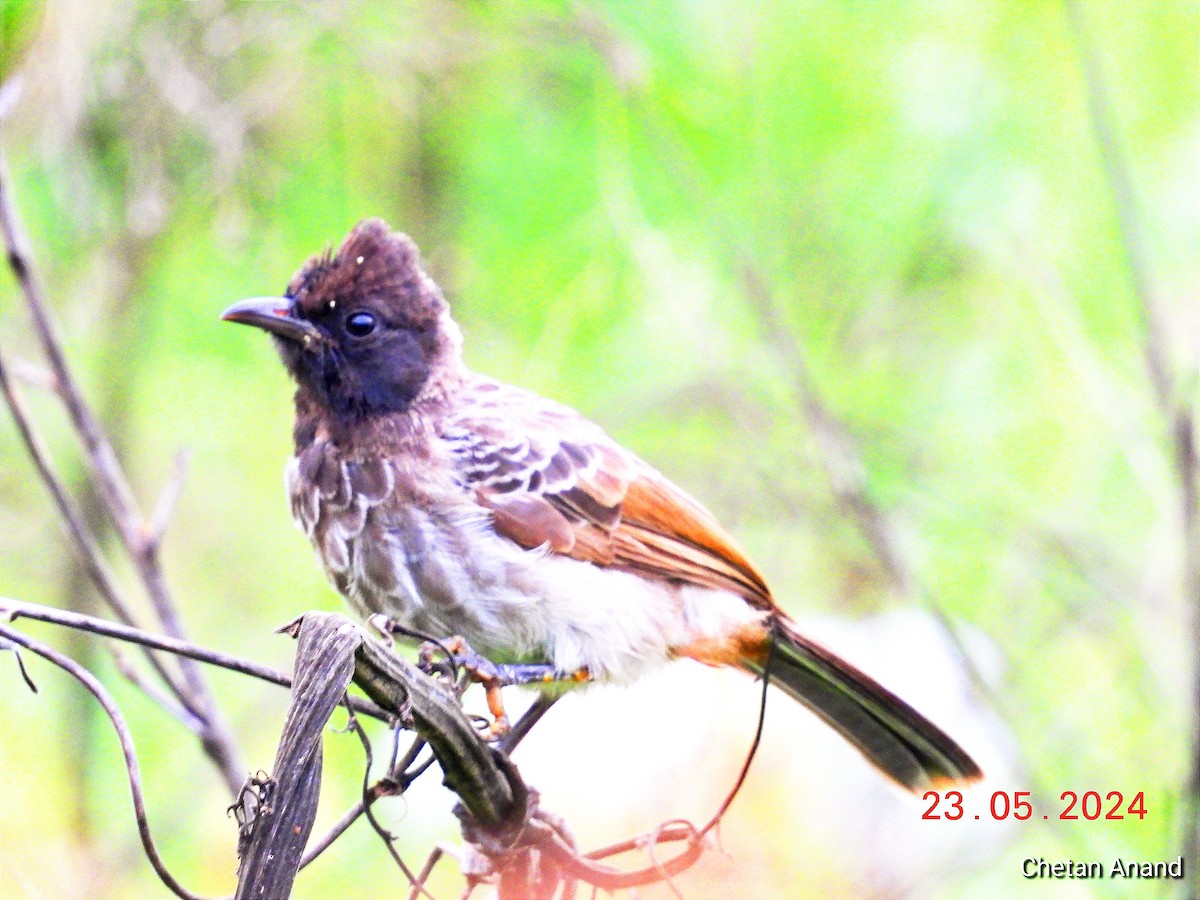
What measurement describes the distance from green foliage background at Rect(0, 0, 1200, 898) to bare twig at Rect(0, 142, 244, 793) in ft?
4.61

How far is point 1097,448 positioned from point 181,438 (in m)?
3.79

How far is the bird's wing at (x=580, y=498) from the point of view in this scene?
3.38 m

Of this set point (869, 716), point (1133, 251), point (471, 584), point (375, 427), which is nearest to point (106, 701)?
point (471, 584)

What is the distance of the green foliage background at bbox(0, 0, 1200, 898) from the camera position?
4.80 m

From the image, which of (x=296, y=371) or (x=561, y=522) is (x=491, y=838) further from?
(x=296, y=371)

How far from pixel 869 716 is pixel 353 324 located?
5.65 feet

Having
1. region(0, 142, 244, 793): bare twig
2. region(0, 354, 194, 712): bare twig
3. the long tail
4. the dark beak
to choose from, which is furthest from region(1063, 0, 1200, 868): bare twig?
region(0, 354, 194, 712): bare twig

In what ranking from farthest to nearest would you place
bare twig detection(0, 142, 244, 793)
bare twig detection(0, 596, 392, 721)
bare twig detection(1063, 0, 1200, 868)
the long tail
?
1. the long tail
2. bare twig detection(0, 142, 244, 793)
3. bare twig detection(1063, 0, 1200, 868)
4. bare twig detection(0, 596, 392, 721)

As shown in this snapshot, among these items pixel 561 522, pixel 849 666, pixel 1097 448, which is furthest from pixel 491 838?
pixel 1097 448

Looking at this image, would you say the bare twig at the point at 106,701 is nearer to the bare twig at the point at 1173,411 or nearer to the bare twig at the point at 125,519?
the bare twig at the point at 125,519

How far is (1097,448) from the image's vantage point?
207 inches

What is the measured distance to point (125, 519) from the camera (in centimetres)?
346

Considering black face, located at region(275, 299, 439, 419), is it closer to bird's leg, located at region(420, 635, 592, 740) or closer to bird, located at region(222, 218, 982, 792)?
bird, located at region(222, 218, 982, 792)

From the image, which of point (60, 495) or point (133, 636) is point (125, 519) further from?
point (133, 636)
